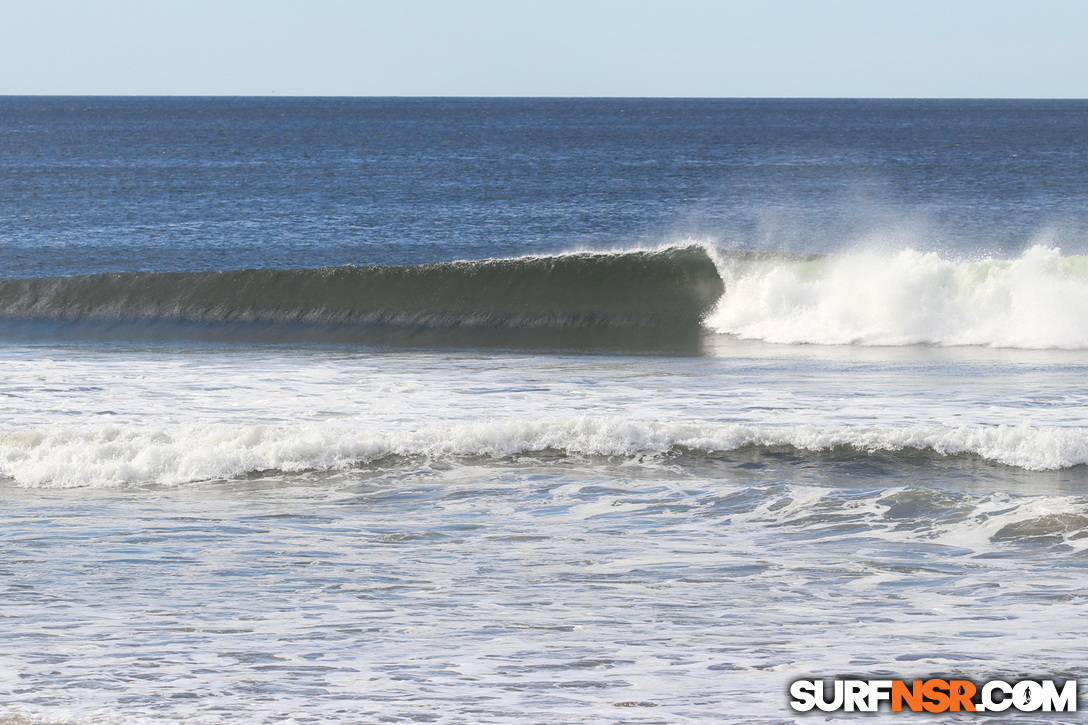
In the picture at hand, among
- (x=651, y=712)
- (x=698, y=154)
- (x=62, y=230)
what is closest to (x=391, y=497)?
(x=651, y=712)

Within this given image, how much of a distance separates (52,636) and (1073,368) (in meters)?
11.3

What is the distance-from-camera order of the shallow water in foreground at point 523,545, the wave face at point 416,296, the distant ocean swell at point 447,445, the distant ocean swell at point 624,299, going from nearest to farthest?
the shallow water in foreground at point 523,545
the distant ocean swell at point 447,445
the distant ocean swell at point 624,299
the wave face at point 416,296

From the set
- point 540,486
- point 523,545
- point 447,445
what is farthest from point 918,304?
point 523,545

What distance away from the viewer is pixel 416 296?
19.2 m

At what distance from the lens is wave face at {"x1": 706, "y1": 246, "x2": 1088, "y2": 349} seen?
15117mm

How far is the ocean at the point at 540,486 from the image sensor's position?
498 cm

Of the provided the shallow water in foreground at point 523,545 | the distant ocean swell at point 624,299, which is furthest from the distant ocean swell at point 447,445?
the distant ocean swell at point 624,299

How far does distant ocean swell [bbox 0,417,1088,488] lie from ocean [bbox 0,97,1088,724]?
0.03 meters

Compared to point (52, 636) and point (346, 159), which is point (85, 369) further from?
point (346, 159)

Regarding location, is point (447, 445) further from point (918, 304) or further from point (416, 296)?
point (416, 296)

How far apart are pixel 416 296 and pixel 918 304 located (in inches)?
320

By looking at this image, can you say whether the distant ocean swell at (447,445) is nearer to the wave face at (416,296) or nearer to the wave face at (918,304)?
the wave face at (918,304)

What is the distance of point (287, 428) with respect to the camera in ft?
32.2

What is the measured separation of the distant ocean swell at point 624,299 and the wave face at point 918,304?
0.9 inches
